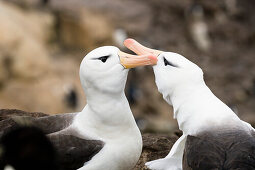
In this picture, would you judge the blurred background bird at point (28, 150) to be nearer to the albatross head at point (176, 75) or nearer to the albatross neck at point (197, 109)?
the albatross neck at point (197, 109)

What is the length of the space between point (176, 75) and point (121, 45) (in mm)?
17333

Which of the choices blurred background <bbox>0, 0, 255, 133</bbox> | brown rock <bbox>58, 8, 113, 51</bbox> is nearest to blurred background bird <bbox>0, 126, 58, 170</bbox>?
blurred background <bbox>0, 0, 255, 133</bbox>

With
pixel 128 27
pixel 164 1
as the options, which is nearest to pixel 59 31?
pixel 128 27

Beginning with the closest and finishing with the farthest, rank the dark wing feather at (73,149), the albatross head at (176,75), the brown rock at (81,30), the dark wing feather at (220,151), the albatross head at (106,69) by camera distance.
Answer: the dark wing feather at (220,151), the dark wing feather at (73,149), the albatross head at (106,69), the albatross head at (176,75), the brown rock at (81,30)

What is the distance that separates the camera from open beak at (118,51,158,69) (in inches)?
224

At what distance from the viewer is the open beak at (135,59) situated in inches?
224

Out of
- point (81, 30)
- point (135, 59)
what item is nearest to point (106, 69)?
point (135, 59)

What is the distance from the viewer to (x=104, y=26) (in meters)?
22.5

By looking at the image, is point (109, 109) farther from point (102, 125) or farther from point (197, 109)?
point (197, 109)

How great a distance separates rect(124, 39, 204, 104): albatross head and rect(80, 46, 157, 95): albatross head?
0.38m

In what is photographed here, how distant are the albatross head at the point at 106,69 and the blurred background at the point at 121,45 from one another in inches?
466

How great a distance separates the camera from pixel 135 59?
5.79 metres

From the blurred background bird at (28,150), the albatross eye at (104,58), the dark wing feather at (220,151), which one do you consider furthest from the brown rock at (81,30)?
the blurred background bird at (28,150)

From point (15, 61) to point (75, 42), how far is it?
166 inches
